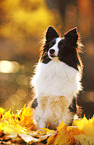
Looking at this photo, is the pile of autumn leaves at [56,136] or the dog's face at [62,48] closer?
the pile of autumn leaves at [56,136]

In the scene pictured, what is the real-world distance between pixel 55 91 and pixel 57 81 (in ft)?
0.44

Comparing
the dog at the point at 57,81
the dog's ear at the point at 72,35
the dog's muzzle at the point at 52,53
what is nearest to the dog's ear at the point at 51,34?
the dog at the point at 57,81

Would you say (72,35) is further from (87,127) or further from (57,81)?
(87,127)

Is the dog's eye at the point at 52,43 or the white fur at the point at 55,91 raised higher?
the dog's eye at the point at 52,43

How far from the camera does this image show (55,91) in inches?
101

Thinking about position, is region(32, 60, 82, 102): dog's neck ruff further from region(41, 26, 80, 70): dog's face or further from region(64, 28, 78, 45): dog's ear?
region(64, 28, 78, 45): dog's ear

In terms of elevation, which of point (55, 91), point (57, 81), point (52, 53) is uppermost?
point (52, 53)

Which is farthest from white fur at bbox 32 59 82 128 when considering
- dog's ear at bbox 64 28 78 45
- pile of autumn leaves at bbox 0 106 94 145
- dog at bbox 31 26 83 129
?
pile of autumn leaves at bbox 0 106 94 145

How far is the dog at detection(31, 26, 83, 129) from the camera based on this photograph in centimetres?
259

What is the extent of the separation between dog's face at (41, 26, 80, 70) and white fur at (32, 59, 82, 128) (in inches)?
2.8

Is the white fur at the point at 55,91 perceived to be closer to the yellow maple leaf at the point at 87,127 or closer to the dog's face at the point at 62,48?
the dog's face at the point at 62,48

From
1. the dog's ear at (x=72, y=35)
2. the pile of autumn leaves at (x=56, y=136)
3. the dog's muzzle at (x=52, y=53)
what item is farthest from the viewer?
the dog's ear at (x=72, y=35)

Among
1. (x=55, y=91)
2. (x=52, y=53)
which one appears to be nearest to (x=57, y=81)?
(x=55, y=91)

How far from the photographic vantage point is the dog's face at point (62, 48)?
260 cm
